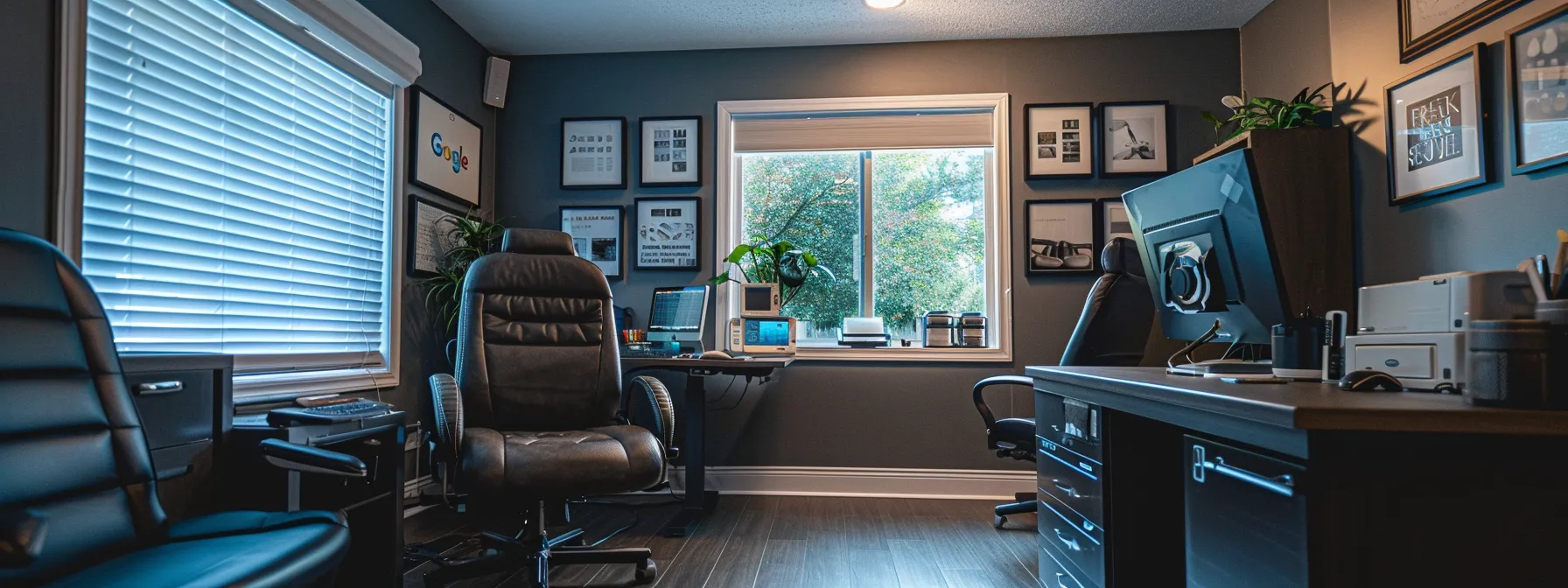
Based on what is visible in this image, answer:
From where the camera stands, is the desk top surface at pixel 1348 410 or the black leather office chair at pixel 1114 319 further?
the black leather office chair at pixel 1114 319

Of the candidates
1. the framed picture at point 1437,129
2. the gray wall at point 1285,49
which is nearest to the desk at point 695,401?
the framed picture at point 1437,129

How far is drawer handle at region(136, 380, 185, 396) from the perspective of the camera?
4.99ft

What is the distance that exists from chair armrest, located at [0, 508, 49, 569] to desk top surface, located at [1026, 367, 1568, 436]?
5.36 feet

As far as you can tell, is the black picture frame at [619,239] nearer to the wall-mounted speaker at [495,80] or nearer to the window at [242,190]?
the wall-mounted speaker at [495,80]

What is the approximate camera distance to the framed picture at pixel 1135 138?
3.65m

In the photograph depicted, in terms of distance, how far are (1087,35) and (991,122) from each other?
651mm

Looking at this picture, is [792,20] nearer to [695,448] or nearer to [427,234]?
[427,234]

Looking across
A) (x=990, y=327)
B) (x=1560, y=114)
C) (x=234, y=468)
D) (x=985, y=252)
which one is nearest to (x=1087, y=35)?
(x=985, y=252)

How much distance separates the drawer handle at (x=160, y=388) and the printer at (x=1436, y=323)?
8.00 feet

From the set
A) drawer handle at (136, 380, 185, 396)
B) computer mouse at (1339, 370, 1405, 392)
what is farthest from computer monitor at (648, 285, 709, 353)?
computer mouse at (1339, 370, 1405, 392)

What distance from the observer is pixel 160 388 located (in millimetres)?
1561

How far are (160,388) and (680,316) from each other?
212 centimetres

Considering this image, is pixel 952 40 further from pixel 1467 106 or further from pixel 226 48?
pixel 226 48

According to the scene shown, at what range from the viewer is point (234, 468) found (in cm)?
173
